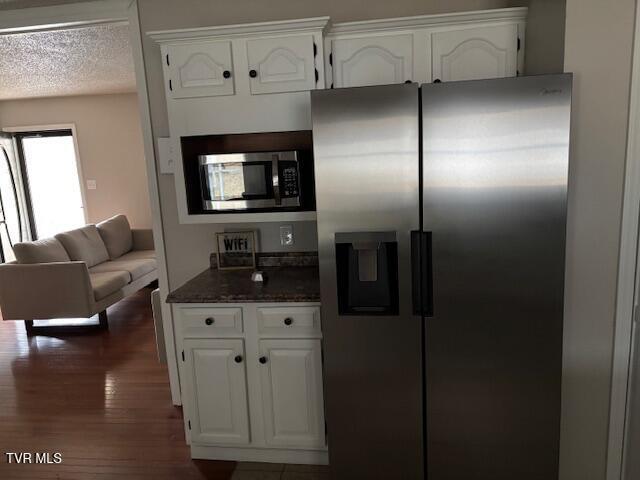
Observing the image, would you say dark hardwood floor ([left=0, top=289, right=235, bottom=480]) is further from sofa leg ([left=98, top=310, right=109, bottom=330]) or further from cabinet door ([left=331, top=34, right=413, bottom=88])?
cabinet door ([left=331, top=34, right=413, bottom=88])

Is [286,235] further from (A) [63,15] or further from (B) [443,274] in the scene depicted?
(A) [63,15]

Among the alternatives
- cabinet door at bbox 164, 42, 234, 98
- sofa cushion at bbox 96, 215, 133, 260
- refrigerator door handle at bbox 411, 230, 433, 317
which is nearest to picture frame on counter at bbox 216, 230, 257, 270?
cabinet door at bbox 164, 42, 234, 98

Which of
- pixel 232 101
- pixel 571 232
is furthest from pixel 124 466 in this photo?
pixel 571 232

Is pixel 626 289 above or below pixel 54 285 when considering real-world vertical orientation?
above

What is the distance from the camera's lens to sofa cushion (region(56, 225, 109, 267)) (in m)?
5.04

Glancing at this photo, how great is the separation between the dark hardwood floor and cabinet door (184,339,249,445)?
22cm

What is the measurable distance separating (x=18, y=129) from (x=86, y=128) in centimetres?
100

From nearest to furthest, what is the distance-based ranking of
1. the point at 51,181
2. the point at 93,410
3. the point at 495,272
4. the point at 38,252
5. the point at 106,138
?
the point at 495,272, the point at 93,410, the point at 38,252, the point at 106,138, the point at 51,181

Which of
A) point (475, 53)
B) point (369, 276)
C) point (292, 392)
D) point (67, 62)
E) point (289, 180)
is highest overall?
point (67, 62)

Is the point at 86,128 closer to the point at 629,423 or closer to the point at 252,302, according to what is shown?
the point at 252,302

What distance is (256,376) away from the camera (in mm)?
2230

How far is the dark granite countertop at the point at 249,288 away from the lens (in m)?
2.14

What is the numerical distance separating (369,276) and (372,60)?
42.0 inches

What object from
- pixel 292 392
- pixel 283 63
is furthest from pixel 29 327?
pixel 283 63
